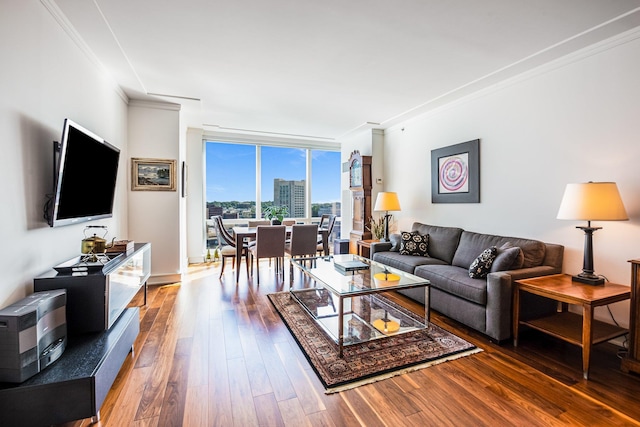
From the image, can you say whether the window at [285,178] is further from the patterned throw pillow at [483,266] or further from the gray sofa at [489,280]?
the patterned throw pillow at [483,266]

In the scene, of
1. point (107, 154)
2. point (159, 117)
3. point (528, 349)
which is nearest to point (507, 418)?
point (528, 349)

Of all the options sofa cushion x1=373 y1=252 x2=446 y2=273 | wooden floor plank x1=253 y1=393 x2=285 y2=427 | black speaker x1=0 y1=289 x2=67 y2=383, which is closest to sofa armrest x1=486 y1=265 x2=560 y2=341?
sofa cushion x1=373 y1=252 x2=446 y2=273

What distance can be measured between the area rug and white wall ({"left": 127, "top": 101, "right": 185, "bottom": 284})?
2.30m

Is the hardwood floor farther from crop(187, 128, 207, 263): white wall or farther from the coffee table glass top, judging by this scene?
crop(187, 128, 207, 263): white wall

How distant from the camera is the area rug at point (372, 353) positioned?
2.08 meters

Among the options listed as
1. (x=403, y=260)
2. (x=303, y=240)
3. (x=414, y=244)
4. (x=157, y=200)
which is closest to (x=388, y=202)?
(x=414, y=244)

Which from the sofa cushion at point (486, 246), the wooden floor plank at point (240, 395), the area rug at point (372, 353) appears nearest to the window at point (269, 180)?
the sofa cushion at point (486, 246)

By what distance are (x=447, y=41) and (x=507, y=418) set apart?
2810mm

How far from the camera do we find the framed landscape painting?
409 cm

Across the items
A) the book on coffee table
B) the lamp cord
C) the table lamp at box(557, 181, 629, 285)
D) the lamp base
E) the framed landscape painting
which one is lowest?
the lamp cord

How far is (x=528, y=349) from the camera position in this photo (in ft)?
8.11

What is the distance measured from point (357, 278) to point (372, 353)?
2.54ft

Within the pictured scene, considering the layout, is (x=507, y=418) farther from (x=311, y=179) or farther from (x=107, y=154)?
(x=311, y=179)

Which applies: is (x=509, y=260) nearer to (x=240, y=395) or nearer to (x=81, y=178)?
(x=240, y=395)
